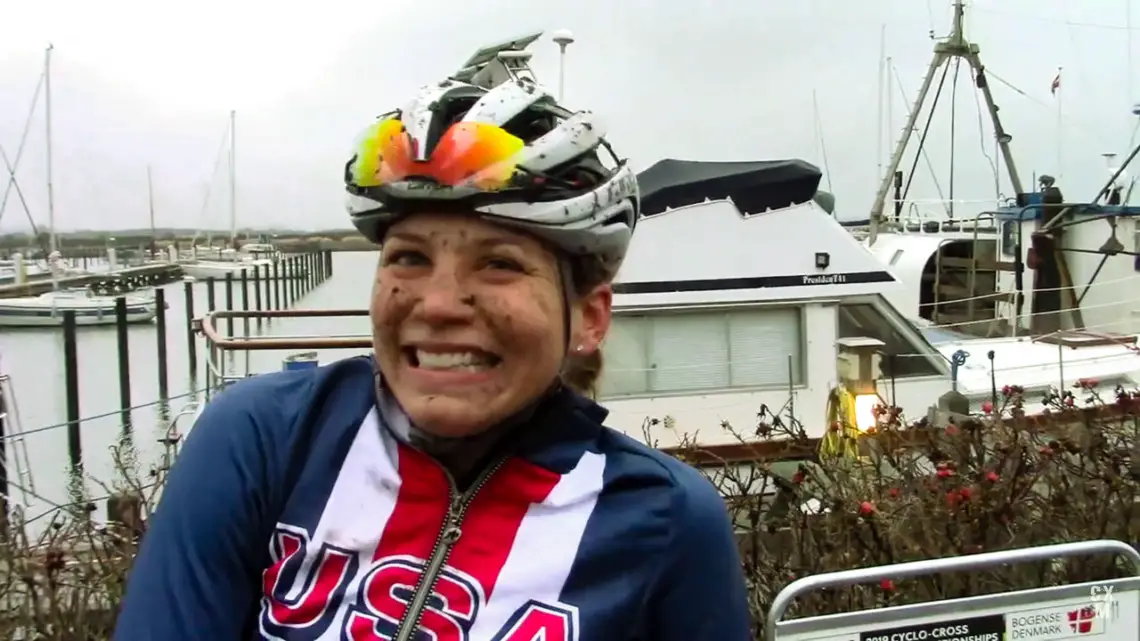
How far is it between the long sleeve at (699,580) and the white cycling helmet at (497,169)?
0.44 metres

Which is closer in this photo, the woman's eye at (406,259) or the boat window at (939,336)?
the woman's eye at (406,259)

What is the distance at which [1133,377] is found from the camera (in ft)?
25.8

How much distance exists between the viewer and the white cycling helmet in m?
1.46

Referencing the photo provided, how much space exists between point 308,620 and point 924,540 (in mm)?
2947

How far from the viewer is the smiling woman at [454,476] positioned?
4.68 feet

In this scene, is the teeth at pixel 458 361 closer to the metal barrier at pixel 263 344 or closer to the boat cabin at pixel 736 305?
the metal barrier at pixel 263 344

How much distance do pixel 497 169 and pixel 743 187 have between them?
232 inches

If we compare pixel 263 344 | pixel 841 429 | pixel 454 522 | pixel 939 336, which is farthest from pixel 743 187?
pixel 454 522

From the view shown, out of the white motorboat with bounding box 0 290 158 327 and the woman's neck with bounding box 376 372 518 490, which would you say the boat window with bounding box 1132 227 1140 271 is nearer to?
the woman's neck with bounding box 376 372 518 490

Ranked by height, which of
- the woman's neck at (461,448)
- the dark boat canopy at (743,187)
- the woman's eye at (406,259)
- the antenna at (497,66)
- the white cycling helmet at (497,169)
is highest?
the dark boat canopy at (743,187)

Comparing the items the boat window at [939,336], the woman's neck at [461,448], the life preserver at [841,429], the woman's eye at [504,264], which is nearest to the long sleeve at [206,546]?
the woman's neck at [461,448]

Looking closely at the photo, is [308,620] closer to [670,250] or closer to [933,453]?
[933,453]

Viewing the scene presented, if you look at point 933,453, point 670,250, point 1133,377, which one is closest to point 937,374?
point 1133,377

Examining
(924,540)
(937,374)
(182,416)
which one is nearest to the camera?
(924,540)
